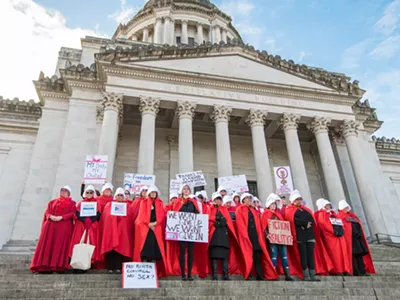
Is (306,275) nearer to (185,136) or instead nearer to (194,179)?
(194,179)

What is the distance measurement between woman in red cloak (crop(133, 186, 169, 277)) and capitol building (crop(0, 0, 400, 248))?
23.0 feet

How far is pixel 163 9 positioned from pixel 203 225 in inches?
1316

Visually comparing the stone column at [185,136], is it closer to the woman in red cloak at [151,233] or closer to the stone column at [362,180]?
the woman in red cloak at [151,233]

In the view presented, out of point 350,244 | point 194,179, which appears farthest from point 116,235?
point 350,244

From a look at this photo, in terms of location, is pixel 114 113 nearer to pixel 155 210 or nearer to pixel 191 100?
pixel 191 100

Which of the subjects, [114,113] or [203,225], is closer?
[203,225]

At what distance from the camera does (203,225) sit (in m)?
8.02

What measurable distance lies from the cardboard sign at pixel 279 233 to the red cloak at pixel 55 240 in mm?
5126

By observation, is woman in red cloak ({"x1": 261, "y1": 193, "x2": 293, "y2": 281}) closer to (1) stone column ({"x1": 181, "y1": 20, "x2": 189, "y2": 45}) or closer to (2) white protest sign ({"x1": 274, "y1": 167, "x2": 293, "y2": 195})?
(2) white protest sign ({"x1": 274, "y1": 167, "x2": 293, "y2": 195})

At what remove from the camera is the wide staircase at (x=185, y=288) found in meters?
6.23

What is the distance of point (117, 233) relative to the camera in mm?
7953

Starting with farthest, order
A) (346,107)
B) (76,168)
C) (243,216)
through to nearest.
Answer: (346,107), (76,168), (243,216)

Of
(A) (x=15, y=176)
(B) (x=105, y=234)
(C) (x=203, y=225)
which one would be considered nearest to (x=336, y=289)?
(C) (x=203, y=225)

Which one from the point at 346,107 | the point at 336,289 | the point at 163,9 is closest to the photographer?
the point at 336,289
